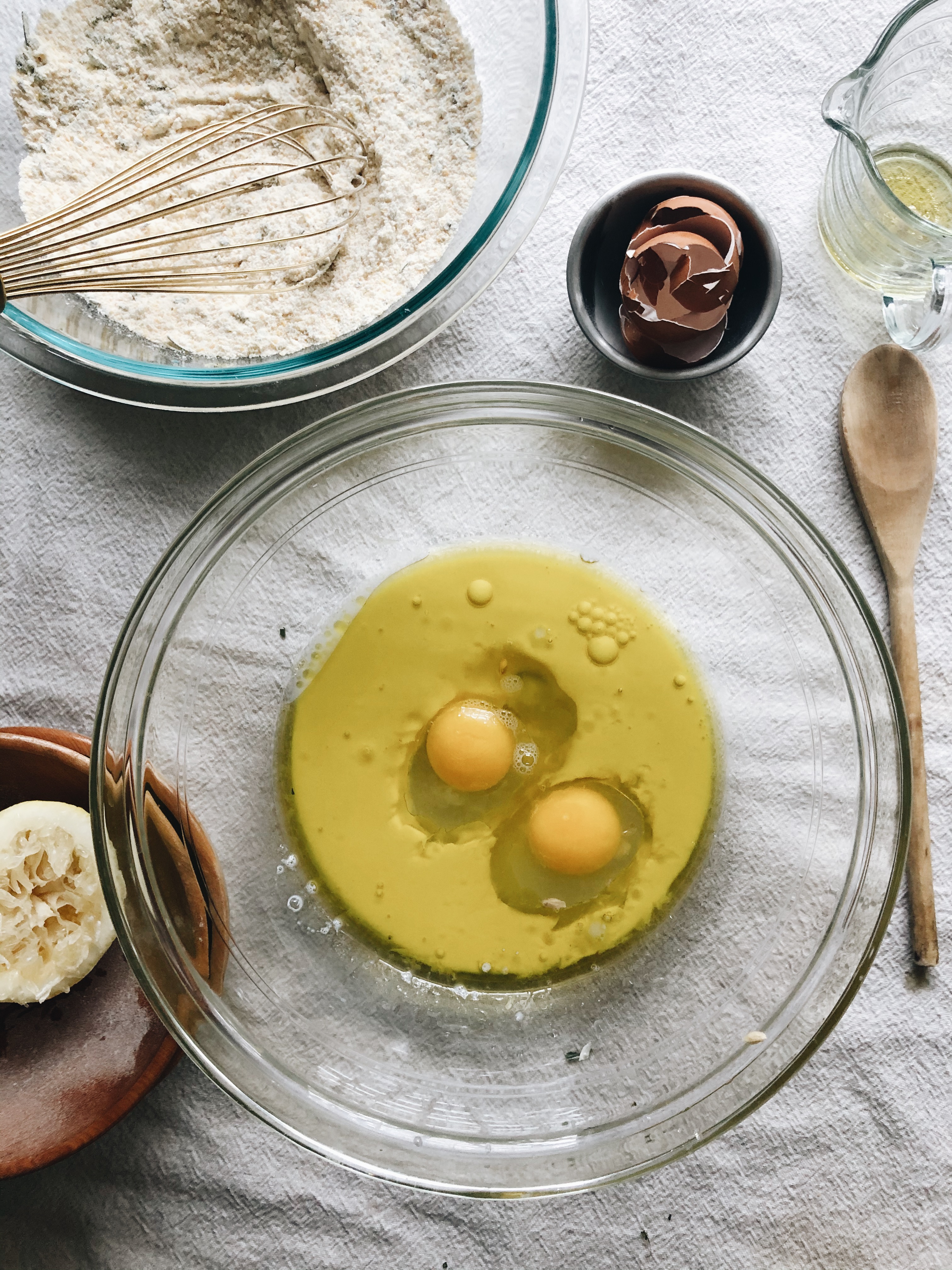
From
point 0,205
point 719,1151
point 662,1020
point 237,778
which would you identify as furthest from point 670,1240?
point 0,205

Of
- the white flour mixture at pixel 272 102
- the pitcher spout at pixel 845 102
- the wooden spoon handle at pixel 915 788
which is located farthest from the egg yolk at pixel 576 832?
the pitcher spout at pixel 845 102

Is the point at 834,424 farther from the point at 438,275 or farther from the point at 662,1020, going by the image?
the point at 662,1020

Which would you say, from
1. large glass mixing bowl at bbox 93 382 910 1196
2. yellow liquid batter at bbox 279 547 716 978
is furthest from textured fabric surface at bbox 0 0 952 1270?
yellow liquid batter at bbox 279 547 716 978

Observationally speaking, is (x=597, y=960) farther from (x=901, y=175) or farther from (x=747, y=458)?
(x=901, y=175)

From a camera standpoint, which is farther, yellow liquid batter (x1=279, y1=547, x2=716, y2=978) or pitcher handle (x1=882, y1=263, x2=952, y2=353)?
yellow liquid batter (x1=279, y1=547, x2=716, y2=978)

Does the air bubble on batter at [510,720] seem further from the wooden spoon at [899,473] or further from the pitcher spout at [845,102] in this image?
the pitcher spout at [845,102]

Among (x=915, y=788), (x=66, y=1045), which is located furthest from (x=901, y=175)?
(x=66, y=1045)

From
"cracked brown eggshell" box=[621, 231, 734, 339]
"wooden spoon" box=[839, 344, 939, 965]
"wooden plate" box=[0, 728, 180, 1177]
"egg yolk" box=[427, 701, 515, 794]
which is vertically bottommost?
"wooden plate" box=[0, 728, 180, 1177]

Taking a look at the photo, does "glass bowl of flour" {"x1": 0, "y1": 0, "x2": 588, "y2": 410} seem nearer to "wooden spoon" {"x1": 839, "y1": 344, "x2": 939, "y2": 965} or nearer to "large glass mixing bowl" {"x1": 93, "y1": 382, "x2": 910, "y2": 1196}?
"large glass mixing bowl" {"x1": 93, "y1": 382, "x2": 910, "y2": 1196}
